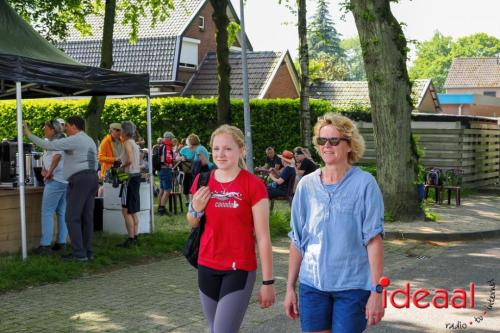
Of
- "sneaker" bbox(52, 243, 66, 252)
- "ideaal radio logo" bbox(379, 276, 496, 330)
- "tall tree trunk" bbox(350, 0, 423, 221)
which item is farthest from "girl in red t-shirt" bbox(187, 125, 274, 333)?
"tall tree trunk" bbox(350, 0, 423, 221)

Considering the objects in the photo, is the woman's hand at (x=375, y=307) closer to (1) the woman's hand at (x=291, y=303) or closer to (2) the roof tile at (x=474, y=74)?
(1) the woman's hand at (x=291, y=303)

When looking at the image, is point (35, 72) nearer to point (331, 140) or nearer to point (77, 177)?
point (77, 177)

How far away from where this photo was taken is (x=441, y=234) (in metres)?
13.8

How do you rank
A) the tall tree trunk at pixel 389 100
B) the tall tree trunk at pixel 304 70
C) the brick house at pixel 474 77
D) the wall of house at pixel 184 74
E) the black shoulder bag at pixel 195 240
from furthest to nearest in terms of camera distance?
the brick house at pixel 474 77
the wall of house at pixel 184 74
the tall tree trunk at pixel 304 70
the tall tree trunk at pixel 389 100
the black shoulder bag at pixel 195 240

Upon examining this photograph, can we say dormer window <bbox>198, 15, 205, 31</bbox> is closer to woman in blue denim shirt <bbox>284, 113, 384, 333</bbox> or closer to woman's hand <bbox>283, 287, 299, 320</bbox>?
woman in blue denim shirt <bbox>284, 113, 384, 333</bbox>

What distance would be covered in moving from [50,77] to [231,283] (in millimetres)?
6816

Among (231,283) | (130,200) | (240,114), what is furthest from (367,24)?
(240,114)

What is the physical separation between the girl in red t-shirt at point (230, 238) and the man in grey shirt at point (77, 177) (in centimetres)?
595

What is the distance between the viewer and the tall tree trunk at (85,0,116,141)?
65.6 feet

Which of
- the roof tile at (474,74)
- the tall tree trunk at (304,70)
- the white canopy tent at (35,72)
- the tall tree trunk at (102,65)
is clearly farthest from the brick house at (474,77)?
the white canopy tent at (35,72)

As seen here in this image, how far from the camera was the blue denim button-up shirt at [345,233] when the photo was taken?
4137 mm

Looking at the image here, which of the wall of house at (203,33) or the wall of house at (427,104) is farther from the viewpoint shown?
the wall of house at (427,104)

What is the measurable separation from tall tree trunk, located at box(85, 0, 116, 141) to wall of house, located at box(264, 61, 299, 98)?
72.2ft

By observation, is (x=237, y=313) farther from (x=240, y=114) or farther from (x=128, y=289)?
(x=240, y=114)
